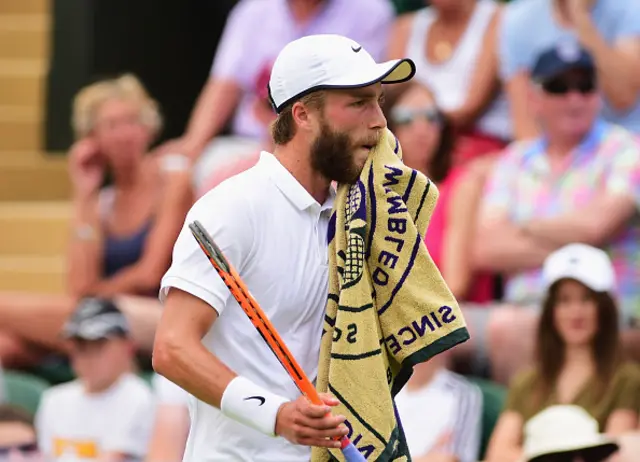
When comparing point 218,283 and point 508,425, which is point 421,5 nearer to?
point 508,425

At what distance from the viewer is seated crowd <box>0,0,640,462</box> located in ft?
17.0

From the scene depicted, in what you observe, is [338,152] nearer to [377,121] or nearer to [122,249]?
[377,121]

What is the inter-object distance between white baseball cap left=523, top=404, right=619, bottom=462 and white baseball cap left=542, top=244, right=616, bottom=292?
517 mm

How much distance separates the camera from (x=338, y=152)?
10.2ft

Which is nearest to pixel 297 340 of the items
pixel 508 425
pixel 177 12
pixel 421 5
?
pixel 508 425

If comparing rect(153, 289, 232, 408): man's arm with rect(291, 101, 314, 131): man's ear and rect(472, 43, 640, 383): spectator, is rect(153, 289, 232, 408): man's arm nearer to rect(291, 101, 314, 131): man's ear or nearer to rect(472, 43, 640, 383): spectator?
rect(291, 101, 314, 131): man's ear

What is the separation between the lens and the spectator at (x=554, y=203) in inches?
219

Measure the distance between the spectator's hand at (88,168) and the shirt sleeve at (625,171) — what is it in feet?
8.54

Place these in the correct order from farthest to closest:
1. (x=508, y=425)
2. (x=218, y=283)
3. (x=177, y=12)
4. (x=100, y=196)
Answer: (x=177, y=12) < (x=100, y=196) < (x=508, y=425) < (x=218, y=283)

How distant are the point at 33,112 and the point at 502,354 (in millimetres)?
4202

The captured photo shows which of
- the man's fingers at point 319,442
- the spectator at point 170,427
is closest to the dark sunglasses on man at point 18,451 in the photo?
the spectator at point 170,427

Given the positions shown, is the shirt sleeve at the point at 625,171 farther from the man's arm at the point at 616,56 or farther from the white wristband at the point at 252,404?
the white wristband at the point at 252,404

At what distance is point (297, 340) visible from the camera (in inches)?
125

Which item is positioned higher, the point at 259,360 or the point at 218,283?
the point at 218,283
